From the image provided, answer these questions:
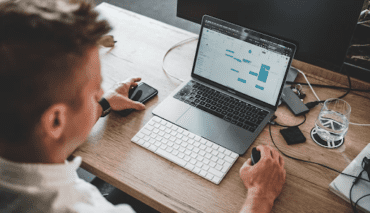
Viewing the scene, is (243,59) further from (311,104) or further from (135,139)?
(135,139)

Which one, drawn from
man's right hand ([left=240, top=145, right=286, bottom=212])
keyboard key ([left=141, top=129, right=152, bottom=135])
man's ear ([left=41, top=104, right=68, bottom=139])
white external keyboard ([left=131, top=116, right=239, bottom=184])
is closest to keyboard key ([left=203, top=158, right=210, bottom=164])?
white external keyboard ([left=131, top=116, right=239, bottom=184])

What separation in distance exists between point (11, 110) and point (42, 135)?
0.07m

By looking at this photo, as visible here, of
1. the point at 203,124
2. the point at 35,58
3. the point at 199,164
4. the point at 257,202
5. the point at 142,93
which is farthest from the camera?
the point at 142,93

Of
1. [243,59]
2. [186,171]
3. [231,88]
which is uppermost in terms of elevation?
[243,59]

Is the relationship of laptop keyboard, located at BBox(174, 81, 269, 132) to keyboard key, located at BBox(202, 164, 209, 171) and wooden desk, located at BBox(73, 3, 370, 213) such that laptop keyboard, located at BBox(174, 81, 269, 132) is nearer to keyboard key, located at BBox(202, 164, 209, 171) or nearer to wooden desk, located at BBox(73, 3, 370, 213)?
wooden desk, located at BBox(73, 3, 370, 213)

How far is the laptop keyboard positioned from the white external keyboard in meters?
0.13

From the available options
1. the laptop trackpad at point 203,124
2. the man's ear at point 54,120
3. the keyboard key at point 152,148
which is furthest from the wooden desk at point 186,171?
the man's ear at point 54,120

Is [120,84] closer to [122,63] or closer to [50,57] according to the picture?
[122,63]

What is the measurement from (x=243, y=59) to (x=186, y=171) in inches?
16.8

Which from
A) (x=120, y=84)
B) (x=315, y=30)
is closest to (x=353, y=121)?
(x=315, y=30)

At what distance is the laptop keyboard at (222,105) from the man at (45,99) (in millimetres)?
490

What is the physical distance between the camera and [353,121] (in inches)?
40.8

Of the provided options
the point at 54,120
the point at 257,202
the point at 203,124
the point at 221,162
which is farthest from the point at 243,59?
the point at 54,120

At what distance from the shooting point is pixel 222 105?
105 cm
